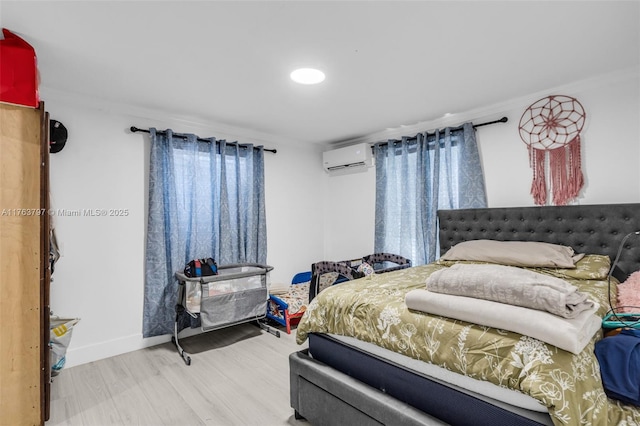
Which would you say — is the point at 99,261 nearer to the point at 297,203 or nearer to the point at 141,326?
the point at 141,326

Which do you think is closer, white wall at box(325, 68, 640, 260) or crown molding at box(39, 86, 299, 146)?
white wall at box(325, 68, 640, 260)

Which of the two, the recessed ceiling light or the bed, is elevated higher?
the recessed ceiling light

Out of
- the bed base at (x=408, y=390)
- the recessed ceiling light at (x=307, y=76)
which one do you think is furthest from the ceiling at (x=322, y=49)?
the bed base at (x=408, y=390)

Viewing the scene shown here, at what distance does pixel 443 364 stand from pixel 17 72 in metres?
2.71

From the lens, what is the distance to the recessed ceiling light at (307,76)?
2344 mm

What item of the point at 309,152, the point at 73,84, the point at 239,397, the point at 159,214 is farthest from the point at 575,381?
the point at 309,152

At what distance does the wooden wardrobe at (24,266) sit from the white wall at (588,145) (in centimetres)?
337

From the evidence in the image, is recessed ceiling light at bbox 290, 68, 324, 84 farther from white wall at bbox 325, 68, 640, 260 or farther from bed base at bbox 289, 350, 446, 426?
bed base at bbox 289, 350, 446, 426

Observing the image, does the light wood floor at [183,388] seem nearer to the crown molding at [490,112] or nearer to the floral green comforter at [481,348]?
the floral green comforter at [481,348]

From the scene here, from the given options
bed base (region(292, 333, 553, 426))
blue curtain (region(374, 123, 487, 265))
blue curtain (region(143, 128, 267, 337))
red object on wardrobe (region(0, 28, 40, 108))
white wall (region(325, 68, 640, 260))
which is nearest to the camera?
bed base (region(292, 333, 553, 426))

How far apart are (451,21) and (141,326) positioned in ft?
11.7

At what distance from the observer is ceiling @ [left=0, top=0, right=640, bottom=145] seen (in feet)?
5.48

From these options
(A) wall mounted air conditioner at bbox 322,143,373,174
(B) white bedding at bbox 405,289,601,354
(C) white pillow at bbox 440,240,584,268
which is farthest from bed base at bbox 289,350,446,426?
(A) wall mounted air conditioner at bbox 322,143,373,174

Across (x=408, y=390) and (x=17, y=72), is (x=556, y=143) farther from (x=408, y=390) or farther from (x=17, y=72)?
(x=17, y=72)
